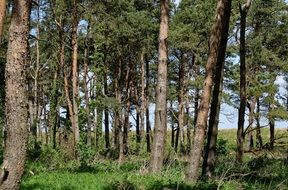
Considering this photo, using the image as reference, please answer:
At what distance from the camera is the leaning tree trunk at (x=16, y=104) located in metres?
8.27

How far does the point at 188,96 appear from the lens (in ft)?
148

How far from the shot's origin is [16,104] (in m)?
8.36

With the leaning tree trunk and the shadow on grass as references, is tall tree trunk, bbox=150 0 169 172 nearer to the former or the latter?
the shadow on grass

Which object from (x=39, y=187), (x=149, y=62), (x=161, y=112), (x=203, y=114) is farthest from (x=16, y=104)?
(x=149, y=62)

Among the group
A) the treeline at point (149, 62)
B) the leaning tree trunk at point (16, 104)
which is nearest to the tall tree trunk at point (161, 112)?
the treeline at point (149, 62)

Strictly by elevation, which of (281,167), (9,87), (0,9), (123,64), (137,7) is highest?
(137,7)

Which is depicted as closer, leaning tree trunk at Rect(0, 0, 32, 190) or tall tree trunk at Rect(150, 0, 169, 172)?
leaning tree trunk at Rect(0, 0, 32, 190)

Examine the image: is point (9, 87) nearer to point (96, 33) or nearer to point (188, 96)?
point (96, 33)

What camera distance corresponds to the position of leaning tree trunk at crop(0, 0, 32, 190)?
827 cm

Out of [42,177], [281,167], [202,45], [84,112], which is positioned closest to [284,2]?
[202,45]

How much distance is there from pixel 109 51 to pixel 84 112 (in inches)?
474

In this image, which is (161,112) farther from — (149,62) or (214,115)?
(149,62)

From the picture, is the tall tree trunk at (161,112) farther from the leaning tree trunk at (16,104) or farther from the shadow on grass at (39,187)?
the leaning tree trunk at (16,104)

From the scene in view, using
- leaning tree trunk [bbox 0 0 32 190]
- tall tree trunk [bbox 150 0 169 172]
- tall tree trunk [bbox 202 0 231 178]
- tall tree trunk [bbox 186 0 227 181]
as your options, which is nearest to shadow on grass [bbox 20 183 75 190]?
tall tree trunk [bbox 186 0 227 181]
